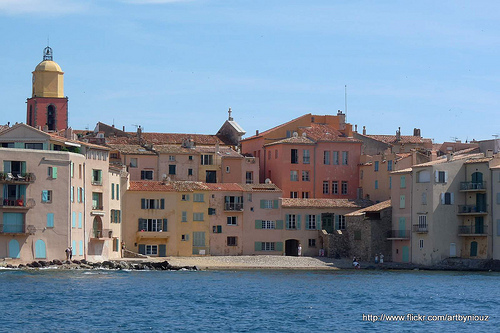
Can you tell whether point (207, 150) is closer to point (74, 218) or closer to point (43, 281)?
point (74, 218)

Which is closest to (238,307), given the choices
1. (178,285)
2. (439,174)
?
(178,285)

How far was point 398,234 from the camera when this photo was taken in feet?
310

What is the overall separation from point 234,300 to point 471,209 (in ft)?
110

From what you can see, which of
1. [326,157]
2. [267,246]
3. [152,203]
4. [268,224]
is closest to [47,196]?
[152,203]

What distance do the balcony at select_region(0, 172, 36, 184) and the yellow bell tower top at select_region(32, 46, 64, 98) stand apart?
34.6 metres

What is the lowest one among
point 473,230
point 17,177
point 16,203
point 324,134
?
point 473,230

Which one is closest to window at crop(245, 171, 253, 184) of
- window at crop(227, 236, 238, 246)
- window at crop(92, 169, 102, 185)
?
window at crop(227, 236, 238, 246)

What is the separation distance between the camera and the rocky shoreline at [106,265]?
265 ft

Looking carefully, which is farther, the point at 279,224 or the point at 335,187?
the point at 335,187

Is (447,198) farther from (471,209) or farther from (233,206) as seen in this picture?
(233,206)

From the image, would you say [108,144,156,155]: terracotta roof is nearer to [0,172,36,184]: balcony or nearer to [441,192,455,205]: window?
[0,172,36,184]: balcony

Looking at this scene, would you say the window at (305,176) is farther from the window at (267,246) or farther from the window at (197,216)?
the window at (197,216)

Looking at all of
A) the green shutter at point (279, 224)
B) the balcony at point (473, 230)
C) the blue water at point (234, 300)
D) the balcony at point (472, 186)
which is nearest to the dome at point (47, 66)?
the green shutter at point (279, 224)

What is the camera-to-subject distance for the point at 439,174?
9144 cm
